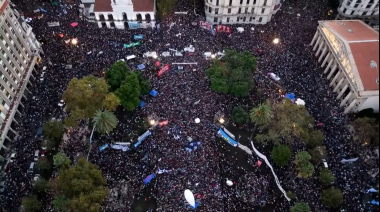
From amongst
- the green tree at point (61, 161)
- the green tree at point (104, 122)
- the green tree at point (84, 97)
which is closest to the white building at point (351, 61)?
the green tree at point (104, 122)

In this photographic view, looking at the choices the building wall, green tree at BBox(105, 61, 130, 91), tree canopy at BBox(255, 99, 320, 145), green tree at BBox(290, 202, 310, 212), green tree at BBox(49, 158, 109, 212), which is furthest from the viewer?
green tree at BBox(105, 61, 130, 91)

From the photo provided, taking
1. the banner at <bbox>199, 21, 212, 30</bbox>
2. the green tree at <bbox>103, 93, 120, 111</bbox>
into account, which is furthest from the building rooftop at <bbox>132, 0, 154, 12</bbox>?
the green tree at <bbox>103, 93, 120, 111</bbox>

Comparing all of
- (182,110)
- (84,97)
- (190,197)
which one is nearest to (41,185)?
(84,97)

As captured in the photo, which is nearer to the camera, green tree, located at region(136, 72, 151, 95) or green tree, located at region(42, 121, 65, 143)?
green tree, located at region(42, 121, 65, 143)

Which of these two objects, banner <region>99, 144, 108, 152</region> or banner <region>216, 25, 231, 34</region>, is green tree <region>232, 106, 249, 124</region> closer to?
banner <region>216, 25, 231, 34</region>

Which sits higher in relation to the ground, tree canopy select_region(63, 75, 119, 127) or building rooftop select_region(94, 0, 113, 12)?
building rooftop select_region(94, 0, 113, 12)

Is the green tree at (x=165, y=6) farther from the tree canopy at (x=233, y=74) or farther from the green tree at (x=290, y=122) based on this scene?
the green tree at (x=290, y=122)

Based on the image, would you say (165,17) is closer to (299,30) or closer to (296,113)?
(299,30)

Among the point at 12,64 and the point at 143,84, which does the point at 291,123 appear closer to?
the point at 143,84
